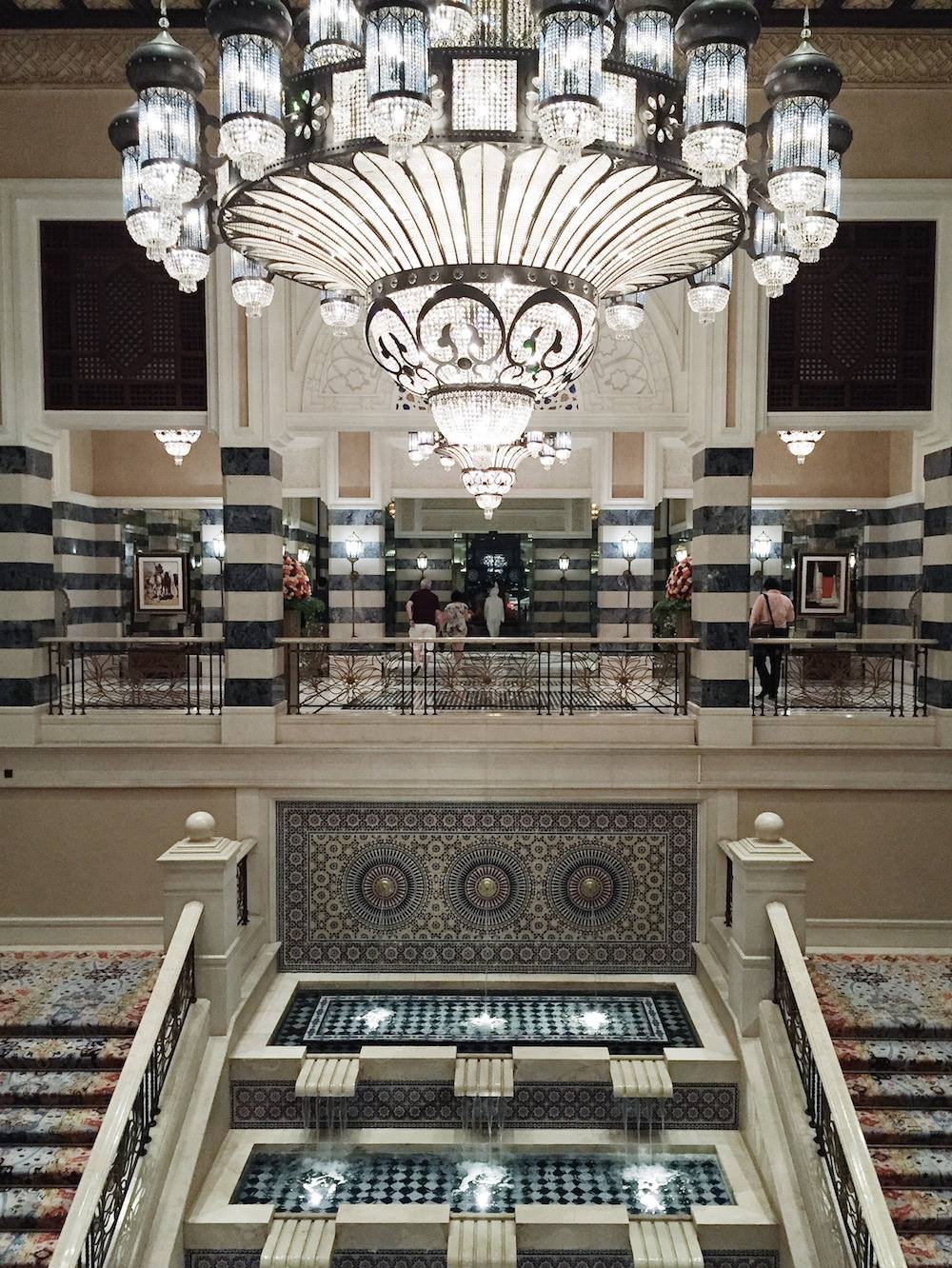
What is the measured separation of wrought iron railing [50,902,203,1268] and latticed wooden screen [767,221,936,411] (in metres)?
5.33

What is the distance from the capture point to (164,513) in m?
10.6

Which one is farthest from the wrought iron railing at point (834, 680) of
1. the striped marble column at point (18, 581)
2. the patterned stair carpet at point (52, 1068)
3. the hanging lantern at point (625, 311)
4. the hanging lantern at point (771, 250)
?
the striped marble column at point (18, 581)

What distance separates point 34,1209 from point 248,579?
381 centimetres

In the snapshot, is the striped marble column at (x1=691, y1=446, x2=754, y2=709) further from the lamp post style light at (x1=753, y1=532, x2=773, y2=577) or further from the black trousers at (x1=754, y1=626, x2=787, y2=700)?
the lamp post style light at (x1=753, y1=532, x2=773, y2=577)

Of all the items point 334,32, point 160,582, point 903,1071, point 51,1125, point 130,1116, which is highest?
point 334,32

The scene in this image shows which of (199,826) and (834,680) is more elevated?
(834,680)

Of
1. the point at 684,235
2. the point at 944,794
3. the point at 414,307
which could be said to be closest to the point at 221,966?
the point at 414,307

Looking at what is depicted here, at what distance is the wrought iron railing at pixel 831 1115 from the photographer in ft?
11.8

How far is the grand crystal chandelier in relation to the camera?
208 centimetres

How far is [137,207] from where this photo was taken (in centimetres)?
259

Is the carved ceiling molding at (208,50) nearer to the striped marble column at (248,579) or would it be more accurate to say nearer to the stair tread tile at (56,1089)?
the striped marble column at (248,579)

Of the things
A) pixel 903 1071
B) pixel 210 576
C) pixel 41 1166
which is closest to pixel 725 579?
pixel 903 1071

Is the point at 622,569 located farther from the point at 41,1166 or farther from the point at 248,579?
the point at 41,1166

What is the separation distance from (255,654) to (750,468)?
3775mm
